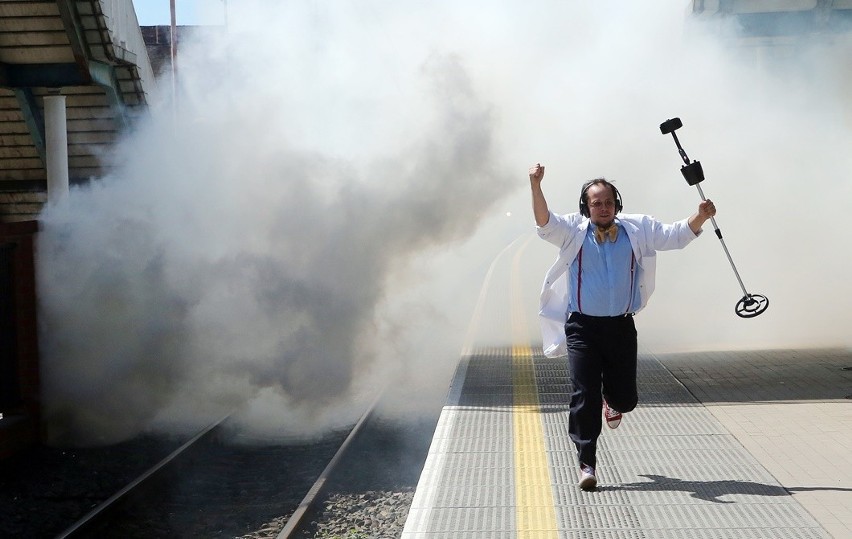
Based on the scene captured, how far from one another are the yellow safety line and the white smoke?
7.10ft

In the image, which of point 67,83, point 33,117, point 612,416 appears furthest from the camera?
point 33,117

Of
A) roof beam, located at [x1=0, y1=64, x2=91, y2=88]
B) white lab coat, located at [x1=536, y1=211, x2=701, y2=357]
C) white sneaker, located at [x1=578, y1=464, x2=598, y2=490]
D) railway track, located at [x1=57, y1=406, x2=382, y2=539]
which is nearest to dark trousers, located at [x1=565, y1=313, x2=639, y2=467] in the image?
white sneaker, located at [x1=578, y1=464, x2=598, y2=490]

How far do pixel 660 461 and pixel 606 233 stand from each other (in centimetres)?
134

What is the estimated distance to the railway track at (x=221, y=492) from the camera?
22.5ft

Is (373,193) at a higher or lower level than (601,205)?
higher

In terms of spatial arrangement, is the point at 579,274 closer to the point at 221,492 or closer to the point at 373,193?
the point at 221,492

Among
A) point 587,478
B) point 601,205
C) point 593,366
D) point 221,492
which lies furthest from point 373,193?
point 587,478

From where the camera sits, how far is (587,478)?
5.07m

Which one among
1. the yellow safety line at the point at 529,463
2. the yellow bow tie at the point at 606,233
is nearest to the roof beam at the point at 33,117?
the yellow safety line at the point at 529,463

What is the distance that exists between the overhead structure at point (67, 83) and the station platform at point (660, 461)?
22.0 feet

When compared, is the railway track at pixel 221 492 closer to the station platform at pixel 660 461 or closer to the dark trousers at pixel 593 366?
the station platform at pixel 660 461

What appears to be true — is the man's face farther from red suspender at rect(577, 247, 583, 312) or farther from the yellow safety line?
the yellow safety line

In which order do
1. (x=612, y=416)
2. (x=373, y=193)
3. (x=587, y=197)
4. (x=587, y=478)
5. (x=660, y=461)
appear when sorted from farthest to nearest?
(x=373, y=193) < (x=660, y=461) < (x=612, y=416) < (x=587, y=197) < (x=587, y=478)

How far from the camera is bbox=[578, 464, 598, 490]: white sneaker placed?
5066 millimetres
